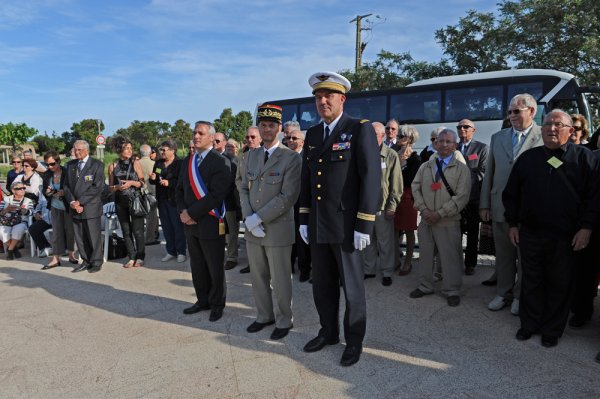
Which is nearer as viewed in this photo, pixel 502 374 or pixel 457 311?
pixel 502 374

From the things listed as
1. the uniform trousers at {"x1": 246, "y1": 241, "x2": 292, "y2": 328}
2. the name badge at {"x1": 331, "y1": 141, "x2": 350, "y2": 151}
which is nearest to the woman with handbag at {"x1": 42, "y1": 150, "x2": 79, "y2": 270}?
the uniform trousers at {"x1": 246, "y1": 241, "x2": 292, "y2": 328}

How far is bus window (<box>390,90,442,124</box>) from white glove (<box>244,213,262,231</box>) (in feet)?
36.5

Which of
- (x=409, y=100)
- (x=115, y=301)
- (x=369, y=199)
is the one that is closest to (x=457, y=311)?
(x=369, y=199)

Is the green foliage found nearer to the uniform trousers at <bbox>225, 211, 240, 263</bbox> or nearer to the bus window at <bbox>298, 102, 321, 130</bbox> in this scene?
the bus window at <bbox>298, 102, 321, 130</bbox>

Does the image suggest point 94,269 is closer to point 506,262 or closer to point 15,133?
point 506,262

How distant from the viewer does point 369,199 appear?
9.86 feet

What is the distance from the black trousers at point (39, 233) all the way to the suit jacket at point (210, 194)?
4.33 meters

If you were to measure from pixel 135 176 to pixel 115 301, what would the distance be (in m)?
2.20

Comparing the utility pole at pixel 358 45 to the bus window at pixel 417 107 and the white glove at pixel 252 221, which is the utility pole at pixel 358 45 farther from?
the white glove at pixel 252 221

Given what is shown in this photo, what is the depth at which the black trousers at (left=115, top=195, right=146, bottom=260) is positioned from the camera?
630cm

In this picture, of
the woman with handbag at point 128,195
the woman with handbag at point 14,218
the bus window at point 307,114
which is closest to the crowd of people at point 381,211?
the woman with handbag at point 128,195

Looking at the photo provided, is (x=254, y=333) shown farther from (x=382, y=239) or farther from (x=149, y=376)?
(x=382, y=239)

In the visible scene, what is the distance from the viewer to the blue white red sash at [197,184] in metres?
4.11

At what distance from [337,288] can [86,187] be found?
420 centimetres
